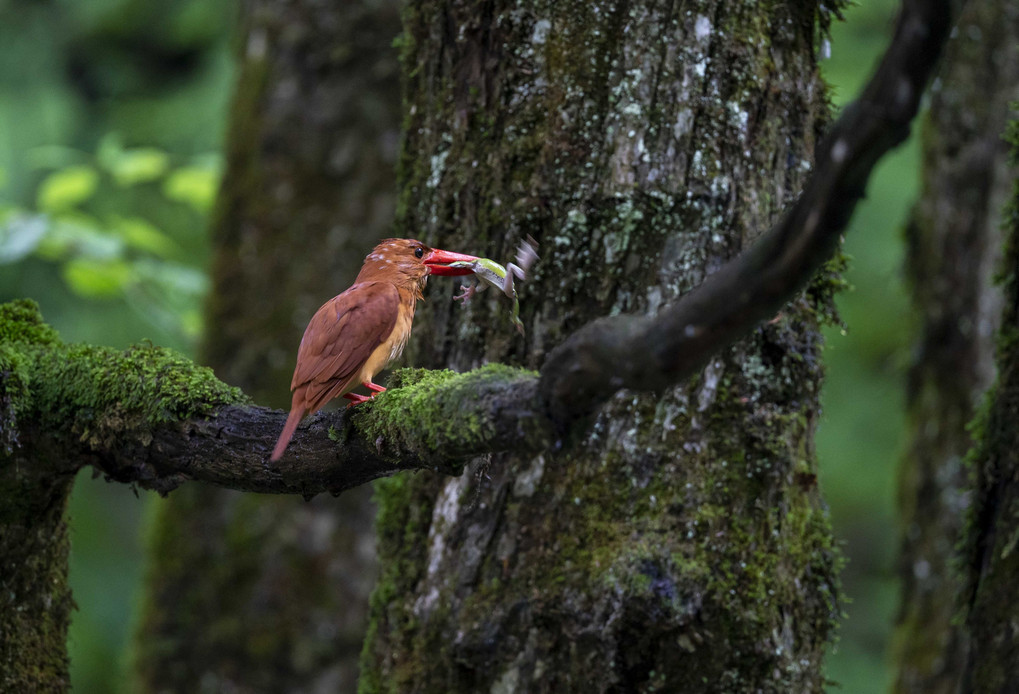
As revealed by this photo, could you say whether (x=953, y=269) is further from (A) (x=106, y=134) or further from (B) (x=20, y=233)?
(A) (x=106, y=134)

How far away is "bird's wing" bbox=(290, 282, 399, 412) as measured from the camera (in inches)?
118

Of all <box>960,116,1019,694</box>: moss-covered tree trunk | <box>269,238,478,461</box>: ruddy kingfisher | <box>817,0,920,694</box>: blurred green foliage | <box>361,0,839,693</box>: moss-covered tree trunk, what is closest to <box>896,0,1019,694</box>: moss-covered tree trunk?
<box>960,116,1019,694</box>: moss-covered tree trunk

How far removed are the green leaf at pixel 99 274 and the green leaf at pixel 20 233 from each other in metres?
0.32

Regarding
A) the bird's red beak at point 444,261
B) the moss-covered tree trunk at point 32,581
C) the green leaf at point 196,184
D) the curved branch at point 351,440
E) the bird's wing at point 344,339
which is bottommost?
the moss-covered tree trunk at point 32,581

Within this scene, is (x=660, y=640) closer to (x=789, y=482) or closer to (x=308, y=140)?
(x=789, y=482)

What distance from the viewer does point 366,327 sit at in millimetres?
3121

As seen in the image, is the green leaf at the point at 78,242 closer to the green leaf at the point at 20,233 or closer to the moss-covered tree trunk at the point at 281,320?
the green leaf at the point at 20,233

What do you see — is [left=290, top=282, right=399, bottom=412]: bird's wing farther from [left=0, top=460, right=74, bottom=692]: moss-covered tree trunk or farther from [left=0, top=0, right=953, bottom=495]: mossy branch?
[left=0, top=460, right=74, bottom=692]: moss-covered tree trunk

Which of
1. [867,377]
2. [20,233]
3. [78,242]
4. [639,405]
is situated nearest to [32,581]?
[639,405]

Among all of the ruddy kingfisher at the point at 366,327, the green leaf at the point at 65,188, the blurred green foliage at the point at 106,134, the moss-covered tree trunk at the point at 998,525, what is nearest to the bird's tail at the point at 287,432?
the ruddy kingfisher at the point at 366,327

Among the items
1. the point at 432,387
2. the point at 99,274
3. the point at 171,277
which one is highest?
the point at 171,277

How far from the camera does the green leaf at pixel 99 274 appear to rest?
6602mm

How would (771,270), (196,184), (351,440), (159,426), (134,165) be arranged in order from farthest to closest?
1. (196,184)
2. (134,165)
3. (159,426)
4. (351,440)
5. (771,270)

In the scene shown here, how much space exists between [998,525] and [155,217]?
32.6 feet
